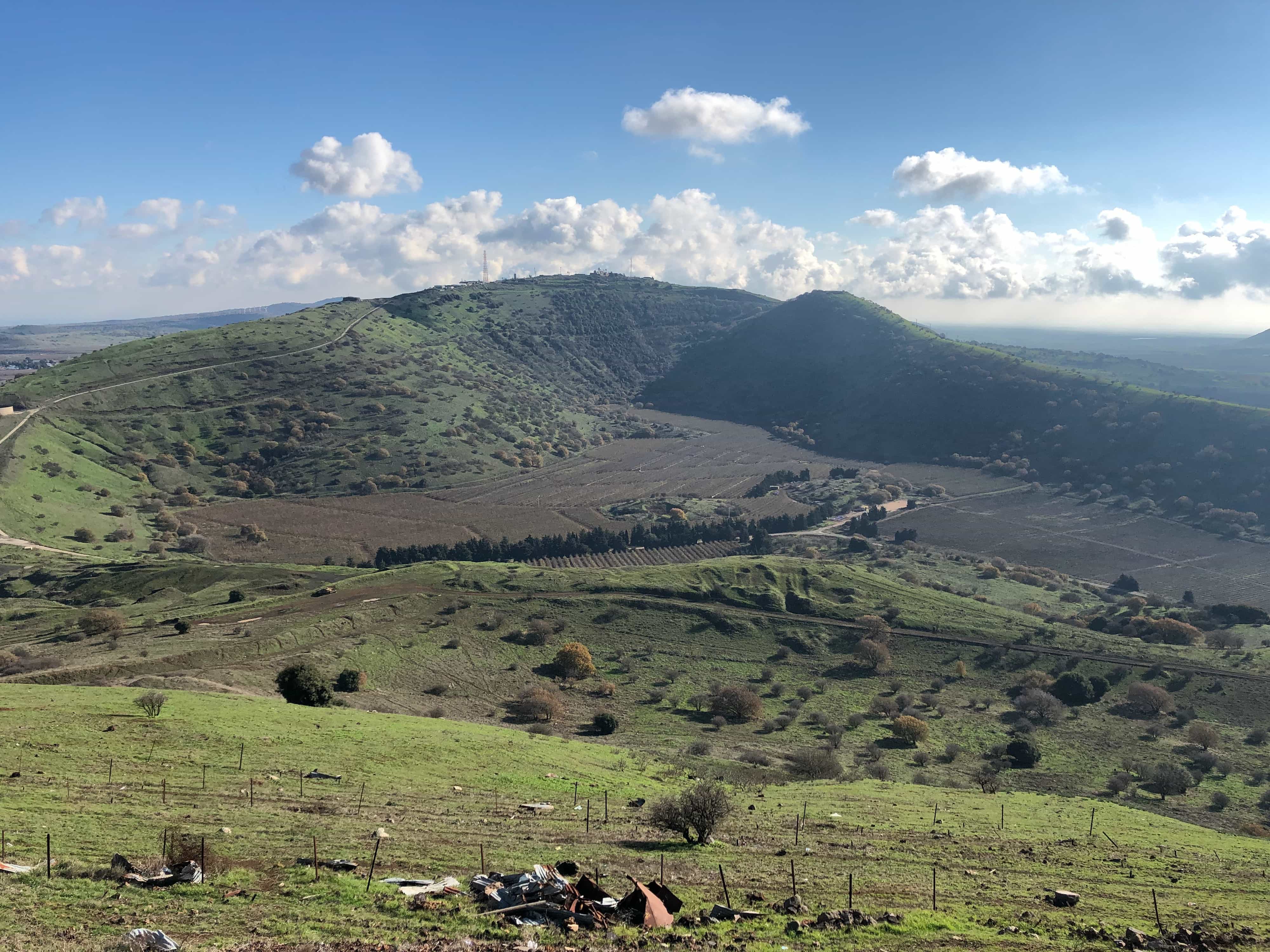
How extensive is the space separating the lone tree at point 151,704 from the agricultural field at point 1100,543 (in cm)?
14143

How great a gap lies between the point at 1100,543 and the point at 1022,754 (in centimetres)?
11609

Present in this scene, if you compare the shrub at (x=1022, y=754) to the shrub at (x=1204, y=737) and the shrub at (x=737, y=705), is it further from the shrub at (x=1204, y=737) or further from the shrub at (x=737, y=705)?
the shrub at (x=737, y=705)

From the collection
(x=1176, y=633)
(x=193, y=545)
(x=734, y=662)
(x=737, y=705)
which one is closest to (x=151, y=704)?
(x=737, y=705)

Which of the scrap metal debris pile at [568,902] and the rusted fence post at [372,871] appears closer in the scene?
the scrap metal debris pile at [568,902]

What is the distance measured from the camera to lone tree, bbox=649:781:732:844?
1159 inches

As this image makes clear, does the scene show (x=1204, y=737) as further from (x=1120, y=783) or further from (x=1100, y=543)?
(x=1100, y=543)

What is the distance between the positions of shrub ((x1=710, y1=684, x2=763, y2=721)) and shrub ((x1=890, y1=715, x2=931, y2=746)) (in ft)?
38.4

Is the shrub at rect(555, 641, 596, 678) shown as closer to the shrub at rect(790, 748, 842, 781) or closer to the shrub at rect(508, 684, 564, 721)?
the shrub at rect(508, 684, 564, 721)

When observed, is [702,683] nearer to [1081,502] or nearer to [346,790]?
[346,790]

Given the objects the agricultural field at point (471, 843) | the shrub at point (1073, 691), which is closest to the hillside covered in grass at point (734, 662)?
the shrub at point (1073, 691)

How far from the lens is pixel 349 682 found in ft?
211

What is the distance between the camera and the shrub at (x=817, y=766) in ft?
168

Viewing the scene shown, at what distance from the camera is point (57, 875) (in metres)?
20.5

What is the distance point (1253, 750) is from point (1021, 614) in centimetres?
3744
